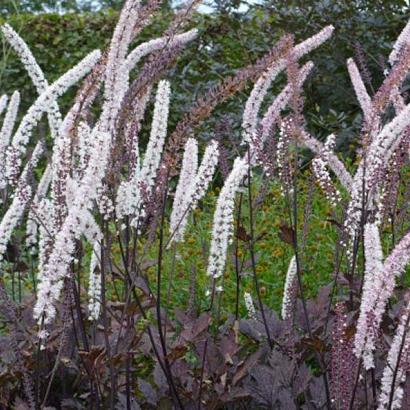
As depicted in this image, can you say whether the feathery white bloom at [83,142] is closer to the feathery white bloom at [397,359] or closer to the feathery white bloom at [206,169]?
the feathery white bloom at [206,169]

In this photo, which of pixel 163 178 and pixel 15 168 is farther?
pixel 15 168

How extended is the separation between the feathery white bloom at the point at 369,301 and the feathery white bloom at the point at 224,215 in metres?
0.48

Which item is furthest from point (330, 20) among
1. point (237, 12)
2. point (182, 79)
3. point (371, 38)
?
point (182, 79)

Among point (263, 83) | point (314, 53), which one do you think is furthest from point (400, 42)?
point (314, 53)

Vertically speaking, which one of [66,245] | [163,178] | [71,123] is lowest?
[66,245]

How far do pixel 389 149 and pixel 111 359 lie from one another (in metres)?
1.16

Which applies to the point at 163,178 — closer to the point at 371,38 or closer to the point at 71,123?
the point at 71,123

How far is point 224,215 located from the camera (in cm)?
266

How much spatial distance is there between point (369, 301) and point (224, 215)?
0.70 meters

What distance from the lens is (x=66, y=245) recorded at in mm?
2258

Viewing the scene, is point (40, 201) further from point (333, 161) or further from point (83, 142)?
point (333, 161)

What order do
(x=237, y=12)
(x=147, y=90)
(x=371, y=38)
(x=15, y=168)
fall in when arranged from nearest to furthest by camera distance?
(x=147, y=90), (x=15, y=168), (x=371, y=38), (x=237, y=12)

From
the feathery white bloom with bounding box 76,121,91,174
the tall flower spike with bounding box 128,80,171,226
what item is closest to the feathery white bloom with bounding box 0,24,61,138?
the feathery white bloom with bounding box 76,121,91,174

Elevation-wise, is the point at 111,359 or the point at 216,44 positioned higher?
the point at 216,44
